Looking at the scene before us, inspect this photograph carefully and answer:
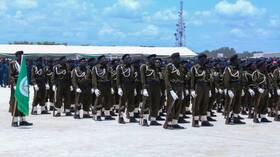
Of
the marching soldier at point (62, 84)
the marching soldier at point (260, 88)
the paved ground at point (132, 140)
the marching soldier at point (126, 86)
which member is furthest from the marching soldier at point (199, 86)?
the marching soldier at point (62, 84)

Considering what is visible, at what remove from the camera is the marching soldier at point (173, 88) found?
48.0ft

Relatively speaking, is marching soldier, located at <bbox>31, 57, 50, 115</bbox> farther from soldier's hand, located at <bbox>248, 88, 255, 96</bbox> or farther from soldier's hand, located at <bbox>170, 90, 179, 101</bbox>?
soldier's hand, located at <bbox>248, 88, 255, 96</bbox>

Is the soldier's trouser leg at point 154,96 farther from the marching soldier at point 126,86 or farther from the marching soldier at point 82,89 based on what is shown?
the marching soldier at point 82,89

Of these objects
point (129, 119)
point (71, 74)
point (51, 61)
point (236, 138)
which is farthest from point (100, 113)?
point (236, 138)

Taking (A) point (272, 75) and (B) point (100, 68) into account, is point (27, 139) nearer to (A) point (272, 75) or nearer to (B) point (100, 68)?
(B) point (100, 68)

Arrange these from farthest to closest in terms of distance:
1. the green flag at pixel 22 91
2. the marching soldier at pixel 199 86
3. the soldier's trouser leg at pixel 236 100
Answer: the soldier's trouser leg at pixel 236 100 → the marching soldier at pixel 199 86 → the green flag at pixel 22 91

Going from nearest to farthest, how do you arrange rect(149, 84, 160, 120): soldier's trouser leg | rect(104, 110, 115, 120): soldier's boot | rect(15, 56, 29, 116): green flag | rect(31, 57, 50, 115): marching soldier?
rect(15, 56, 29, 116): green flag < rect(149, 84, 160, 120): soldier's trouser leg < rect(104, 110, 115, 120): soldier's boot < rect(31, 57, 50, 115): marching soldier

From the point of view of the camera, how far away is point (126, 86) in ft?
54.7

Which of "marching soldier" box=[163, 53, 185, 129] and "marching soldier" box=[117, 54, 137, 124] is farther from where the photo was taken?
"marching soldier" box=[117, 54, 137, 124]

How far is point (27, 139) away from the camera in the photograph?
494 inches

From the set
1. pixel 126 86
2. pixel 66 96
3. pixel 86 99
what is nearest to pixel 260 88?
pixel 126 86

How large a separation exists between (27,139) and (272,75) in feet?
29.1

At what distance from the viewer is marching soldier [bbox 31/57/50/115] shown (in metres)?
19.7

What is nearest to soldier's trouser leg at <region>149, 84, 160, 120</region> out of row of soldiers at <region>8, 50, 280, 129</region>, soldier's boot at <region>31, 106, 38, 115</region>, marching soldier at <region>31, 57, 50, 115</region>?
row of soldiers at <region>8, 50, 280, 129</region>
